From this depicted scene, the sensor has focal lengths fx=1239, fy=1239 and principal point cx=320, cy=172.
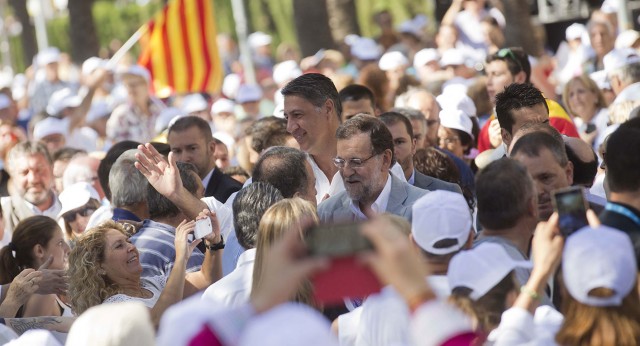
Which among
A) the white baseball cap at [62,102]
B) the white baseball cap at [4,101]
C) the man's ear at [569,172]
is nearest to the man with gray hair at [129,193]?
the man's ear at [569,172]

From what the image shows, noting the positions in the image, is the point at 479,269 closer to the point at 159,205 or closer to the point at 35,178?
the point at 159,205

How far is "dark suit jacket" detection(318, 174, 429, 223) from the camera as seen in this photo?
7.00 meters

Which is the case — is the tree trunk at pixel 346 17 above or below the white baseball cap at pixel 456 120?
below

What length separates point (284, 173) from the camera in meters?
7.08

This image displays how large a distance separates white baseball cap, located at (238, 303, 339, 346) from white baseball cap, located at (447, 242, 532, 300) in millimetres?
1231

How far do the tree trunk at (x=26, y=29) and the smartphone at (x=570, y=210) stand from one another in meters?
29.3

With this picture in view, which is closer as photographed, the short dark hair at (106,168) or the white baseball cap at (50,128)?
the short dark hair at (106,168)

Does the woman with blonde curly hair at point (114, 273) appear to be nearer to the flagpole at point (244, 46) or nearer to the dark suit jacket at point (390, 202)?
the dark suit jacket at point (390, 202)

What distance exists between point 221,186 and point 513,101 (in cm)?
228

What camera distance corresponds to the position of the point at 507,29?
56.2 feet

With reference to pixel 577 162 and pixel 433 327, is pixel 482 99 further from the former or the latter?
pixel 433 327

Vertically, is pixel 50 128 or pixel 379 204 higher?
pixel 379 204

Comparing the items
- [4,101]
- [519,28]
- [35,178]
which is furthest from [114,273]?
[519,28]

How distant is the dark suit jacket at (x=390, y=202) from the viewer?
7.00 meters
